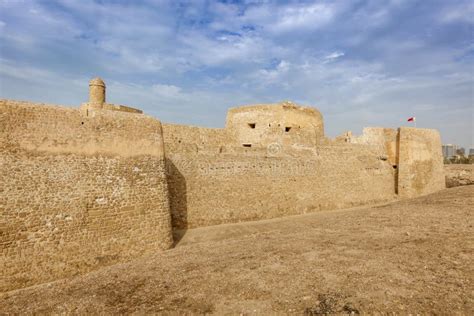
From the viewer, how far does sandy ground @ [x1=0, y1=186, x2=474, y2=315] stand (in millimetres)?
4707

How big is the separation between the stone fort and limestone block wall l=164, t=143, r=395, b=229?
0.04 meters

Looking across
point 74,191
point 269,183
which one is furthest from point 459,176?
point 74,191

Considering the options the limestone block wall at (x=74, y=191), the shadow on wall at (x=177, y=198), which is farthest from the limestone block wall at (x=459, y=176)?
the limestone block wall at (x=74, y=191)

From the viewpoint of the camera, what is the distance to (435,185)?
18.7 m

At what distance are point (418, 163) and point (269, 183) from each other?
1048 cm

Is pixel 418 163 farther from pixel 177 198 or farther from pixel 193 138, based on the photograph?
pixel 177 198

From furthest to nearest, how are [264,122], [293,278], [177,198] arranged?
1. [264,122]
2. [177,198]
3. [293,278]

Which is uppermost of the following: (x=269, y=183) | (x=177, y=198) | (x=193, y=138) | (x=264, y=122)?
(x=264, y=122)

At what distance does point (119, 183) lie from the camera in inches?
317

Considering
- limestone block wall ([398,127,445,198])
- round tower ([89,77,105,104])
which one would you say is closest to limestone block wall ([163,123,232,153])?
round tower ([89,77,105,104])

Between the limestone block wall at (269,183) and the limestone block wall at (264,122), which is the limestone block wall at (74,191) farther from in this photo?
the limestone block wall at (264,122)

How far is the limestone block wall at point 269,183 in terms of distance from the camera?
10.9 m

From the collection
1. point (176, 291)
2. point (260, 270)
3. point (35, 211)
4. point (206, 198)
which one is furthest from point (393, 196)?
point (35, 211)

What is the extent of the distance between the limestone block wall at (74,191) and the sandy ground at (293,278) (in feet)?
1.55
